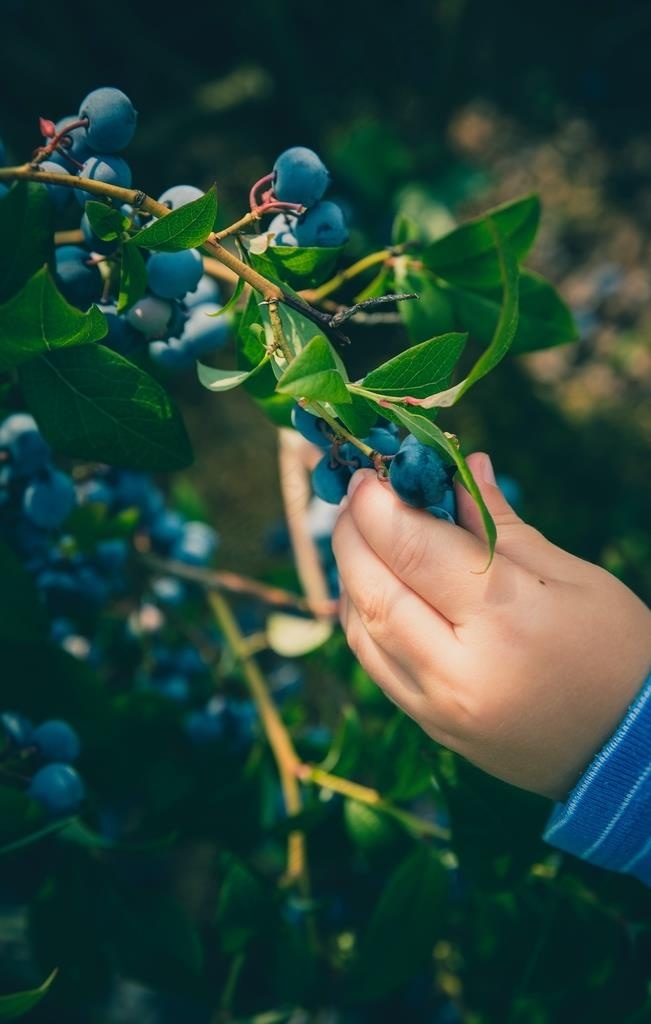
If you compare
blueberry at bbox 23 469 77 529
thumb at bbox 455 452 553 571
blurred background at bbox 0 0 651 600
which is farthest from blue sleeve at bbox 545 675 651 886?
blurred background at bbox 0 0 651 600

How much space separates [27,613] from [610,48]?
175 centimetres

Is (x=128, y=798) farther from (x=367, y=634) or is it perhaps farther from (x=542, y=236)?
(x=542, y=236)

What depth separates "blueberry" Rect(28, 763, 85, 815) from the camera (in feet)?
2.23

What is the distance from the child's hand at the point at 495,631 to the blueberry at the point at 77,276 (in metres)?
→ 0.25

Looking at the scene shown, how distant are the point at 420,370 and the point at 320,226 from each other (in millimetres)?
158

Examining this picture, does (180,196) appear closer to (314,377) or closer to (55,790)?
(314,377)

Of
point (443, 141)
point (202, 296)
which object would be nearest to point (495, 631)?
point (202, 296)

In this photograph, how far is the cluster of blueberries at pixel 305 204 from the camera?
566 mm

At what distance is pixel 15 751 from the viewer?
28.4 inches

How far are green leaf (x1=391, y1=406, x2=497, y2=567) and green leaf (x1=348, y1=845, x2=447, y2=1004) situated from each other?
0.44m

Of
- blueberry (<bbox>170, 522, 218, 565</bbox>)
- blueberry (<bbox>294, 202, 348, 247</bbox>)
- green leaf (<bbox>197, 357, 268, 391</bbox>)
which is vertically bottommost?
blueberry (<bbox>170, 522, 218, 565</bbox>)

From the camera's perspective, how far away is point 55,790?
26.8 inches

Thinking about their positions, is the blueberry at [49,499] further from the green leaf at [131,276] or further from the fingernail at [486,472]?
the fingernail at [486,472]

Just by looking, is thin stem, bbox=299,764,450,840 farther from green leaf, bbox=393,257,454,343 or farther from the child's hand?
green leaf, bbox=393,257,454,343
